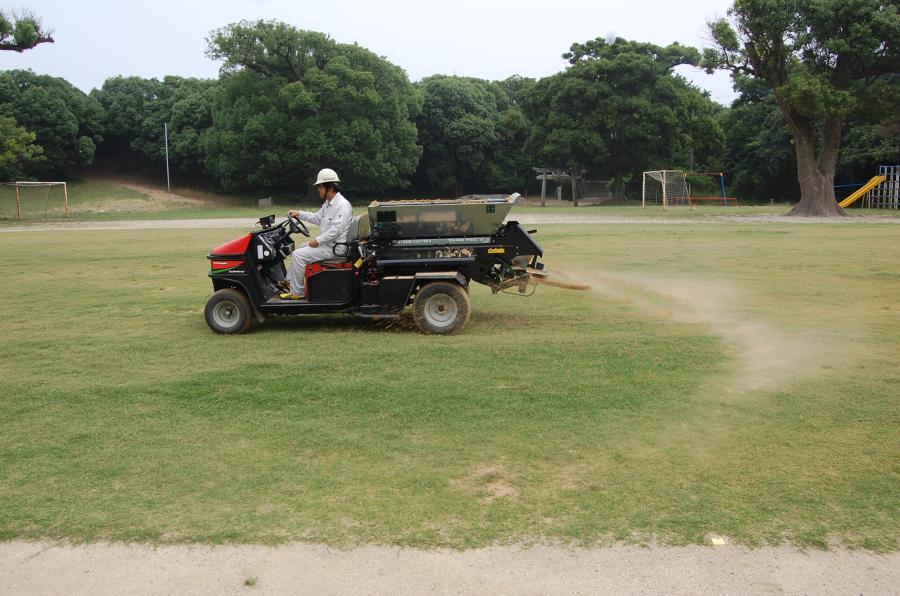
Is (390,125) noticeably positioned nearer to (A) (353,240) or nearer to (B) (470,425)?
(A) (353,240)

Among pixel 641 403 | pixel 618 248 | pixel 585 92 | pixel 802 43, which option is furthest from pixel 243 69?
→ pixel 641 403

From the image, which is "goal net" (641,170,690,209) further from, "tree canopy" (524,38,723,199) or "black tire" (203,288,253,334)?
"black tire" (203,288,253,334)

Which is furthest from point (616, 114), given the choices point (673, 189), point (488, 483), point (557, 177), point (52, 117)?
point (488, 483)

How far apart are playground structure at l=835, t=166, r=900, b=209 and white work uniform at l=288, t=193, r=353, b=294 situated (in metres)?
42.2

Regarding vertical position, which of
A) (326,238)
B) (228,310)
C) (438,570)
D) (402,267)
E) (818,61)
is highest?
(818,61)

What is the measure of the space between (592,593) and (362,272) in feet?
19.9

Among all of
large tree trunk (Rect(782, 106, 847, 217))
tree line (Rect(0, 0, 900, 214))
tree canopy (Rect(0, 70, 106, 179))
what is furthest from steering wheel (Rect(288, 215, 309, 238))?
tree canopy (Rect(0, 70, 106, 179))

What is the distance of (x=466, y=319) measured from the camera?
29.3ft

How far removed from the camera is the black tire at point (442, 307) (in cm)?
891

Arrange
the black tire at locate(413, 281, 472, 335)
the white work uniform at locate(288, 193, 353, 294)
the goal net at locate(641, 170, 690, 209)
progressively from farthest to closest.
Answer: the goal net at locate(641, 170, 690, 209) → the white work uniform at locate(288, 193, 353, 294) → the black tire at locate(413, 281, 472, 335)

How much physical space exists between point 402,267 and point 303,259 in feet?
3.69

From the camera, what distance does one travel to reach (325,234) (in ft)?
29.5

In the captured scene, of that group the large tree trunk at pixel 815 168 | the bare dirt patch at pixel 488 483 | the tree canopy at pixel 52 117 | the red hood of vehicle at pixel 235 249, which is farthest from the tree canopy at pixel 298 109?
the bare dirt patch at pixel 488 483

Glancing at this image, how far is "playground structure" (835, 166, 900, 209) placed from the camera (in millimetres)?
45062
